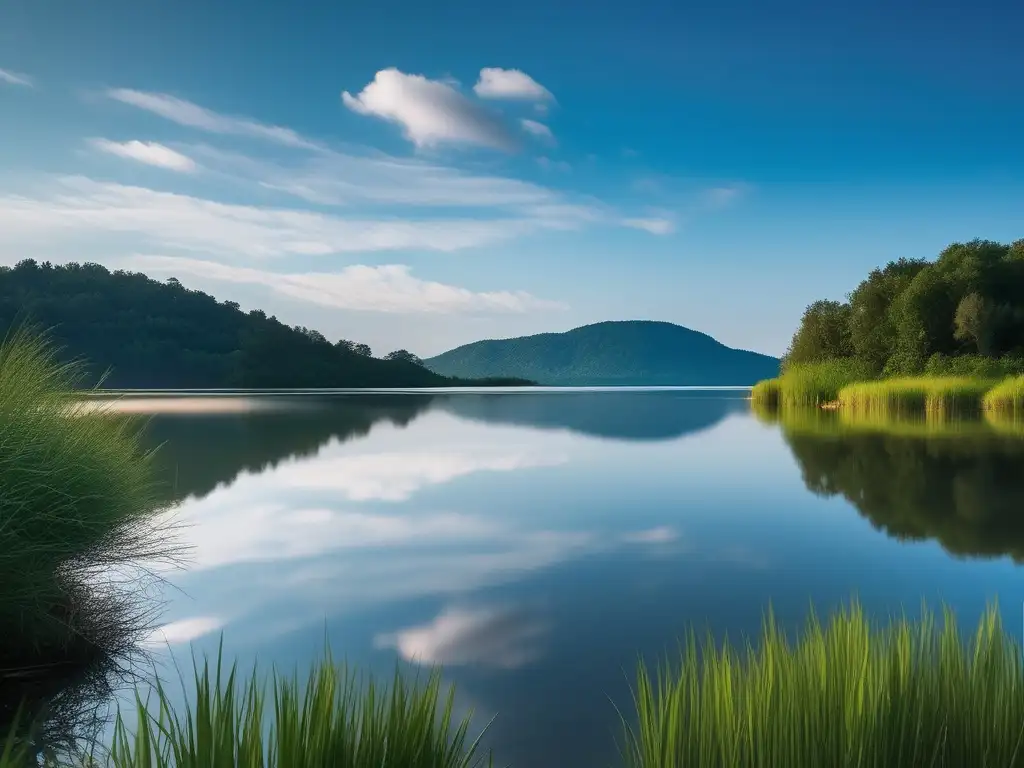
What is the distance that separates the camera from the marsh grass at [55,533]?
3.24m

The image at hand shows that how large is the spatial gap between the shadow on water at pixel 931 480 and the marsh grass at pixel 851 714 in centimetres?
442

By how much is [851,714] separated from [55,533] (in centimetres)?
350

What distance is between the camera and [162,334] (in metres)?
81.8

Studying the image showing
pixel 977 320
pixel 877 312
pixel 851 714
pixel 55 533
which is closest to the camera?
pixel 851 714

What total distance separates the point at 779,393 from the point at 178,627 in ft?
113

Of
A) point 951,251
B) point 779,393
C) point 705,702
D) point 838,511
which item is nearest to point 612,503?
point 838,511

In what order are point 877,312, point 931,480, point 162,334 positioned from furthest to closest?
point 162,334 < point 877,312 < point 931,480

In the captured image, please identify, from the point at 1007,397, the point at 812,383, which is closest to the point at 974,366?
the point at 1007,397

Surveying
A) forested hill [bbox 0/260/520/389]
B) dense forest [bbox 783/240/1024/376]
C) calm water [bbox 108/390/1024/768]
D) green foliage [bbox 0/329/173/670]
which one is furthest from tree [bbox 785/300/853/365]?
forested hill [bbox 0/260/520/389]

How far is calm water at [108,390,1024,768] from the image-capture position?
3.66 metres

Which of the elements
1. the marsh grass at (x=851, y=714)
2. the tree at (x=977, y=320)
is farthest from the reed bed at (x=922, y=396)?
the marsh grass at (x=851, y=714)

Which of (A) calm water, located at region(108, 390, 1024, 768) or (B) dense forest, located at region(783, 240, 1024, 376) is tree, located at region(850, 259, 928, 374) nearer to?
(B) dense forest, located at region(783, 240, 1024, 376)

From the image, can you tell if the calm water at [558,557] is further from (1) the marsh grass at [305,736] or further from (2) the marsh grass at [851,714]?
(1) the marsh grass at [305,736]

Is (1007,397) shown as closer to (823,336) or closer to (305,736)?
(823,336)
